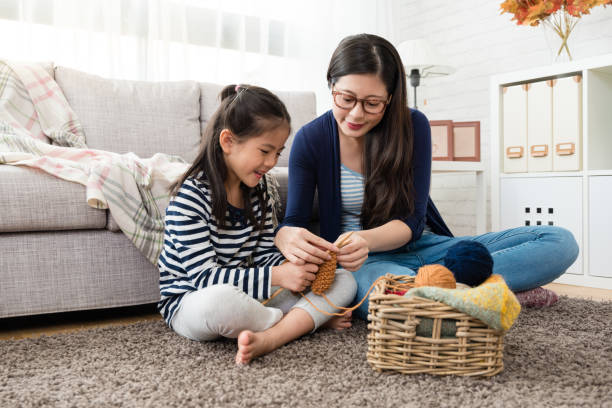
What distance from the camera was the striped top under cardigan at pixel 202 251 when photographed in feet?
3.32

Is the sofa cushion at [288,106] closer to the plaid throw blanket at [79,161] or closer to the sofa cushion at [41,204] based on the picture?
the plaid throw blanket at [79,161]

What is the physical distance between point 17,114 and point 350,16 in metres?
1.97

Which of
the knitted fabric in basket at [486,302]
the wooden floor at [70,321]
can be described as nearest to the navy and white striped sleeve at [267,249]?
the wooden floor at [70,321]

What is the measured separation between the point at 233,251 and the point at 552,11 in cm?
166

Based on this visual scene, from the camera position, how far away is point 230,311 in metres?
0.92

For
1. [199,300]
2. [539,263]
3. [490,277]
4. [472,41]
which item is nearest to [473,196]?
[472,41]

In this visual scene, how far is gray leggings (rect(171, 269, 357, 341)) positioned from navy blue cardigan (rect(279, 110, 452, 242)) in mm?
228

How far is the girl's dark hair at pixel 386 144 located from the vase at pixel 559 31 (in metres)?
1.25

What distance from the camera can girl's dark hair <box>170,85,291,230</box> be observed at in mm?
1063

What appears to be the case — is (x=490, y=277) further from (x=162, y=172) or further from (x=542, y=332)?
(x=162, y=172)

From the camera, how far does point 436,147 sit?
2365 millimetres

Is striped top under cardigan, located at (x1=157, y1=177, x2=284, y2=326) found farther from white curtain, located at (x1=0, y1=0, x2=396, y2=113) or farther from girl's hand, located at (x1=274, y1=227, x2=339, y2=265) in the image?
white curtain, located at (x1=0, y1=0, x2=396, y2=113)

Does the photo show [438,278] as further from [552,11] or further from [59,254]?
[552,11]

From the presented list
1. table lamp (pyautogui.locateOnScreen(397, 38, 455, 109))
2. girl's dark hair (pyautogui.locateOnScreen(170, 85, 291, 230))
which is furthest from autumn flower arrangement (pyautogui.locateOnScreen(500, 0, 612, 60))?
girl's dark hair (pyautogui.locateOnScreen(170, 85, 291, 230))
